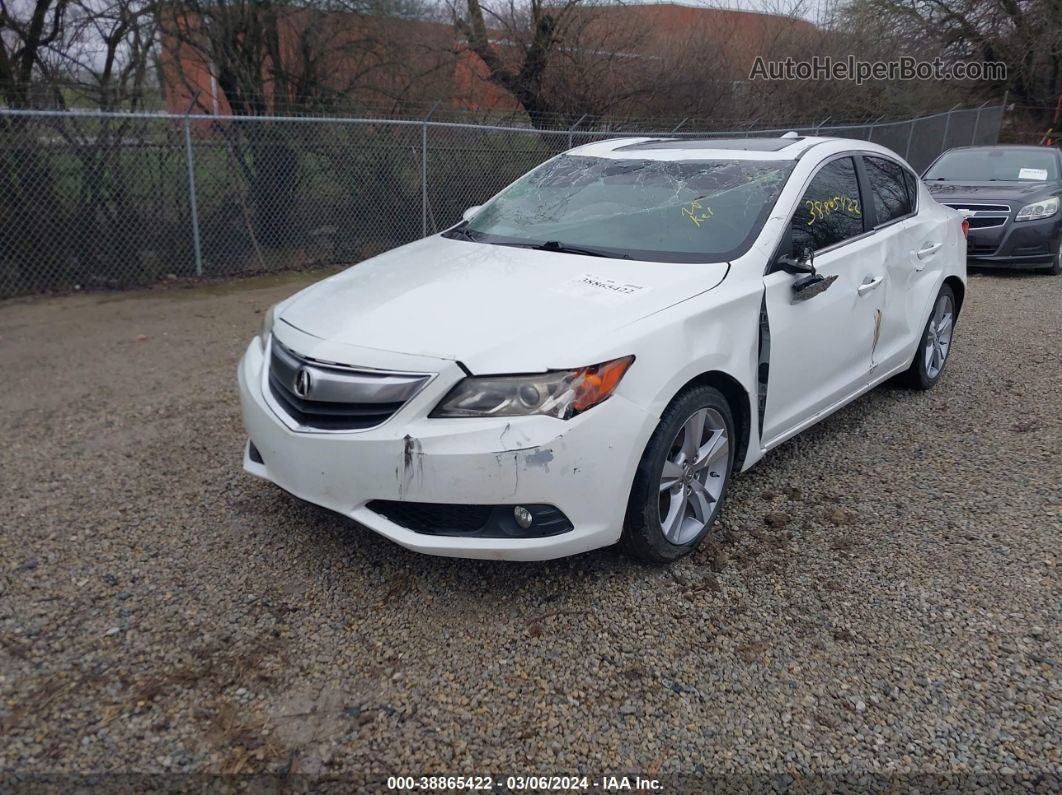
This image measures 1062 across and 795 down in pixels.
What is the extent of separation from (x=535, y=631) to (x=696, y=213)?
207cm

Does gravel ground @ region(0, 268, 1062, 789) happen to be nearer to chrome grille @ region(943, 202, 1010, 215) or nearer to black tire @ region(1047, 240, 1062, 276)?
chrome grille @ region(943, 202, 1010, 215)

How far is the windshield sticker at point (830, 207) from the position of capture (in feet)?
13.0

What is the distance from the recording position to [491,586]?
10.4 feet

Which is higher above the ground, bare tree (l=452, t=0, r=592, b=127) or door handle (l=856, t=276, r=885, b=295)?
bare tree (l=452, t=0, r=592, b=127)

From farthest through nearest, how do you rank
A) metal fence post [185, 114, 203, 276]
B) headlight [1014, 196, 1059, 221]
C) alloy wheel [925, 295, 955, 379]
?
headlight [1014, 196, 1059, 221] < metal fence post [185, 114, 203, 276] < alloy wheel [925, 295, 955, 379]

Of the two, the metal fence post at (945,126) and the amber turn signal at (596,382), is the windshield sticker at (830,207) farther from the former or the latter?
the metal fence post at (945,126)

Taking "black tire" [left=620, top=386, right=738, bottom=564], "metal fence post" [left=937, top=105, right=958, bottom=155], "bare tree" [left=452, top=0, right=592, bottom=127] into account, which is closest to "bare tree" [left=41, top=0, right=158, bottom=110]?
"bare tree" [left=452, top=0, right=592, bottom=127]

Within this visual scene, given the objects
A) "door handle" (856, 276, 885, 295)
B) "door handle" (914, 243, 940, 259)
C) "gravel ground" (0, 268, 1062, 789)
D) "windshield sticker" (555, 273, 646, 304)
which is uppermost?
"windshield sticker" (555, 273, 646, 304)

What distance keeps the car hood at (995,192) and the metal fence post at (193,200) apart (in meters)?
8.10

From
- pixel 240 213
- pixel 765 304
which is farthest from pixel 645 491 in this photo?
pixel 240 213

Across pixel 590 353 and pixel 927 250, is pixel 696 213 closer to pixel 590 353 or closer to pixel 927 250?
pixel 590 353

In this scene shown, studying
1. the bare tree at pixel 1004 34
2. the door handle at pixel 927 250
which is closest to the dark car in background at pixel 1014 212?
the door handle at pixel 927 250

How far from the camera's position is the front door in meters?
3.66

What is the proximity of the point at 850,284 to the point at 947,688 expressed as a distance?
212cm
